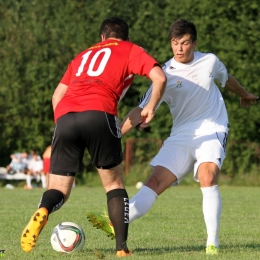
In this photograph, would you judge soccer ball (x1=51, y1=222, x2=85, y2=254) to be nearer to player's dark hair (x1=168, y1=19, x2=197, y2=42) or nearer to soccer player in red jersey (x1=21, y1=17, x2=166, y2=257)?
soccer player in red jersey (x1=21, y1=17, x2=166, y2=257)

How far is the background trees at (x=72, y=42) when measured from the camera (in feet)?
92.1

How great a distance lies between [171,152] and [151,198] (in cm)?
47

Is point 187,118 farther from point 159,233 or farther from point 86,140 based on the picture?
point 159,233

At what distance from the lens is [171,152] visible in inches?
280

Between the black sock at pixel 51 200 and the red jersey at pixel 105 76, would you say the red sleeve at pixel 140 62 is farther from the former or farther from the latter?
the black sock at pixel 51 200

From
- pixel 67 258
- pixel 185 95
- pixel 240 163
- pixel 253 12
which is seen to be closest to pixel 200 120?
pixel 185 95

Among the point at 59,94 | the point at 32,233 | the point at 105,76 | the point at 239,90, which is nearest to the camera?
the point at 32,233

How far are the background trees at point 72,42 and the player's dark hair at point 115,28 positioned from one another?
70.7ft

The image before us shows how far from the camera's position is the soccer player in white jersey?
6.96 meters

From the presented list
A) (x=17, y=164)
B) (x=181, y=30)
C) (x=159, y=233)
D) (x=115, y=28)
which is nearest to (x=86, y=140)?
(x=115, y=28)

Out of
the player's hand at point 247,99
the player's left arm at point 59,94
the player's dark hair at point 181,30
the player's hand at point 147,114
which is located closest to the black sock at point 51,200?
the player's left arm at point 59,94

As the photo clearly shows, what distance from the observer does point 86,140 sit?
243 inches

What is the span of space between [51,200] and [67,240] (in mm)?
588

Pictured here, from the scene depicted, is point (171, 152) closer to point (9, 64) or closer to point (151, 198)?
point (151, 198)
